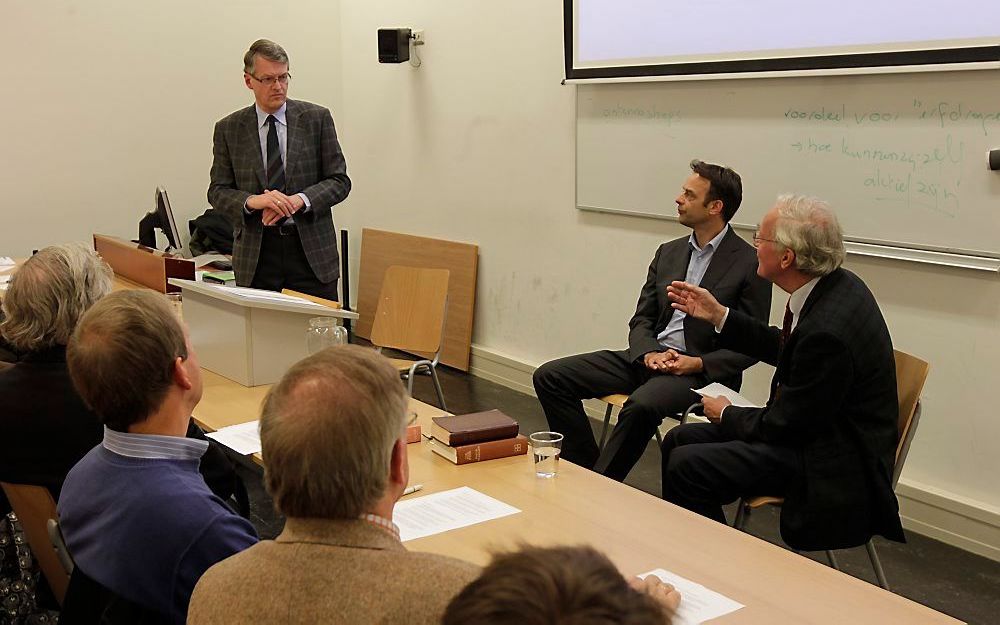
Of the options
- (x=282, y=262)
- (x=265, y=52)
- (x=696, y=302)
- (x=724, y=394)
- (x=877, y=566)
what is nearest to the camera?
(x=877, y=566)

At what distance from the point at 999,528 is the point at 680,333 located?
144cm

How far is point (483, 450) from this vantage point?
257cm

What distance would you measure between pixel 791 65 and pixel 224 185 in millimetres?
2674

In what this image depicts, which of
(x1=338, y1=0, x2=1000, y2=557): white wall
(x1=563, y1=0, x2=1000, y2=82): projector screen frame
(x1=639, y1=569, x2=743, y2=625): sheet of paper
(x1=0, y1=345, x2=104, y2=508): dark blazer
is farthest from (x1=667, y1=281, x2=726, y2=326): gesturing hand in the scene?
(x1=0, y1=345, x2=104, y2=508): dark blazer

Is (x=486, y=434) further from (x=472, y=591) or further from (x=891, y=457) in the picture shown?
(x=472, y=591)

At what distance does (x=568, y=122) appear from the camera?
5.56m

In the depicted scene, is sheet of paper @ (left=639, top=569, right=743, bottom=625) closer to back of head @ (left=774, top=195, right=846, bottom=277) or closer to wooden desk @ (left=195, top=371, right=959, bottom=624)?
wooden desk @ (left=195, top=371, right=959, bottom=624)

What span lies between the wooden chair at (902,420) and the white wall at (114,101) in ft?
16.7

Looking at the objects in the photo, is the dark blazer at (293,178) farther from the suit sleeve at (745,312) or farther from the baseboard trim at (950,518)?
the baseboard trim at (950,518)

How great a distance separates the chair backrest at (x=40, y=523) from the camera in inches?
87.7

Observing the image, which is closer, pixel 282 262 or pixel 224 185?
pixel 282 262

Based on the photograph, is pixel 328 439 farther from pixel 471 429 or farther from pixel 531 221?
pixel 531 221

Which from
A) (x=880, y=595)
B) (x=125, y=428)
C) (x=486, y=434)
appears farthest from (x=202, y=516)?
(x=880, y=595)

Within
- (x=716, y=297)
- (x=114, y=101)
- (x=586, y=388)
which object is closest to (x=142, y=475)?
(x=586, y=388)
